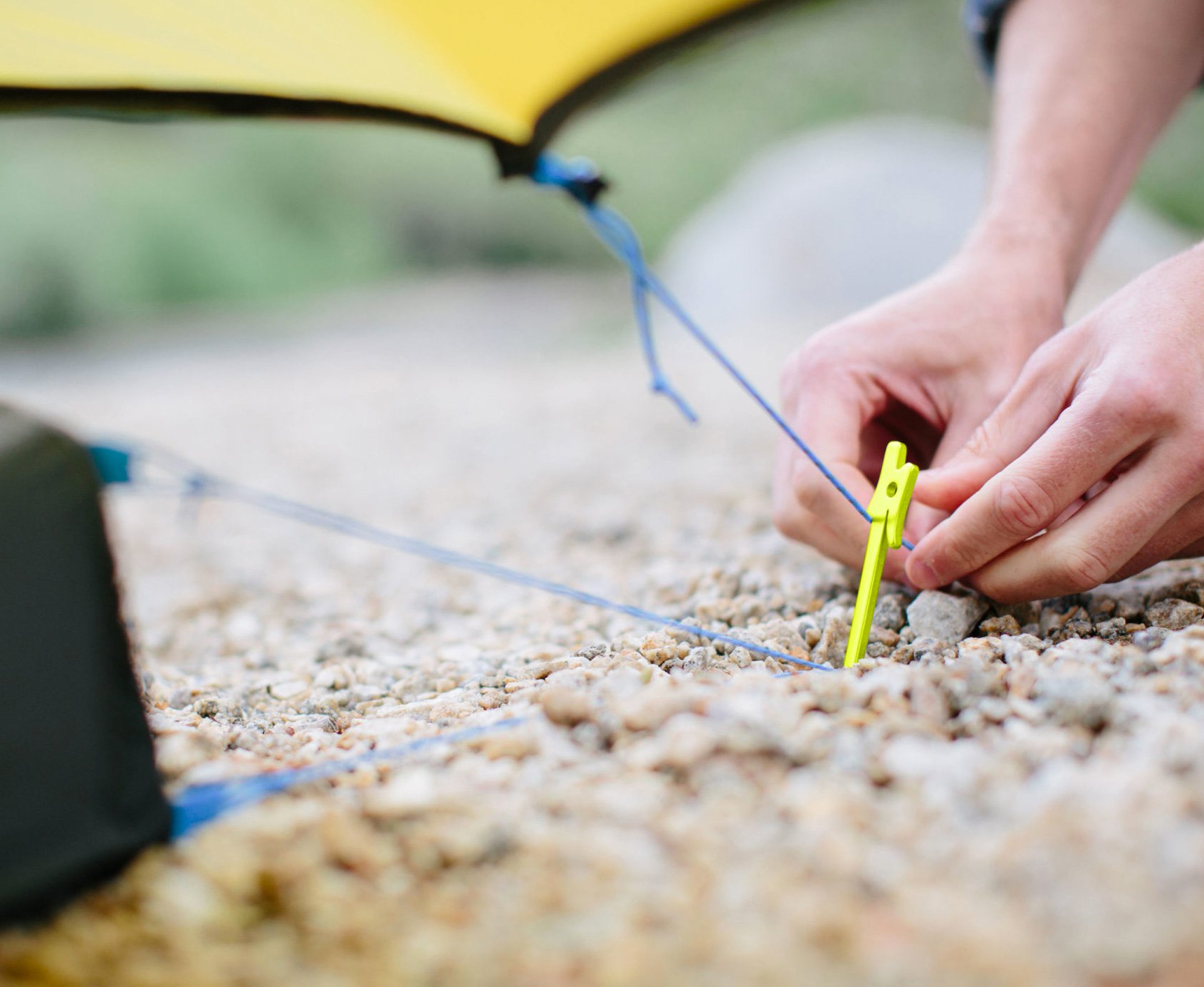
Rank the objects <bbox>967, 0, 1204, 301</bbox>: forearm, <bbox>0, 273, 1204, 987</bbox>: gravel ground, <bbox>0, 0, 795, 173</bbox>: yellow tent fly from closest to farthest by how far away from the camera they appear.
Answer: <bbox>0, 273, 1204, 987</bbox>: gravel ground, <bbox>0, 0, 795, 173</bbox>: yellow tent fly, <bbox>967, 0, 1204, 301</bbox>: forearm

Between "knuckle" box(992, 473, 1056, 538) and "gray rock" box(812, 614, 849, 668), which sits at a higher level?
"knuckle" box(992, 473, 1056, 538)

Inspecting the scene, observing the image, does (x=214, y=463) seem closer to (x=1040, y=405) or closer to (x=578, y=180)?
(x=578, y=180)

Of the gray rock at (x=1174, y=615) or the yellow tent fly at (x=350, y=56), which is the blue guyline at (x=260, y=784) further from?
the yellow tent fly at (x=350, y=56)

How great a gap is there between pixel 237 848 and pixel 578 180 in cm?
76

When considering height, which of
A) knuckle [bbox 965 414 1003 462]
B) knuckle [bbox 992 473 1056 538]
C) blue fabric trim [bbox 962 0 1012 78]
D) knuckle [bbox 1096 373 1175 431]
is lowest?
knuckle [bbox 992 473 1056 538]

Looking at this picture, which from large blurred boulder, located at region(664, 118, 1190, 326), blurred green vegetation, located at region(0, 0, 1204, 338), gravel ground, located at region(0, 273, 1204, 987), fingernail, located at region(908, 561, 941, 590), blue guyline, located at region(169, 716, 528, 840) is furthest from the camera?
blurred green vegetation, located at region(0, 0, 1204, 338)

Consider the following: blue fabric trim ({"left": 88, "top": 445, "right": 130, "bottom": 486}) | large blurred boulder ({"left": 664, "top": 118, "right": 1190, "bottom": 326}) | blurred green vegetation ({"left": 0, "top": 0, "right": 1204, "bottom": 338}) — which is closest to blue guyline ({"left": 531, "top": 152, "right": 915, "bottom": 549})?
blue fabric trim ({"left": 88, "top": 445, "right": 130, "bottom": 486})

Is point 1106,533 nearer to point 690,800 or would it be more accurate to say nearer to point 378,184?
point 690,800

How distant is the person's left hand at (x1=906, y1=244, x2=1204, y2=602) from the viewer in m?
0.65

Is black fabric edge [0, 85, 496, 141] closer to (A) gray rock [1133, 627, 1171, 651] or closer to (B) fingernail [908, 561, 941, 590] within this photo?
(B) fingernail [908, 561, 941, 590]

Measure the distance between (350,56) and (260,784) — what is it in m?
0.80

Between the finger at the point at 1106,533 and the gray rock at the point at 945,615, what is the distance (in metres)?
0.06

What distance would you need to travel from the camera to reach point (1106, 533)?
0.68m

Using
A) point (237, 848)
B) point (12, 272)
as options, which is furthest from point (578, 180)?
point (12, 272)
